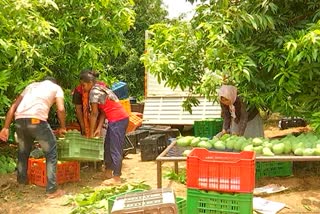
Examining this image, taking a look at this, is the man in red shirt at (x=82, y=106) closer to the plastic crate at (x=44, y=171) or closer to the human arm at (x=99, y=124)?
the human arm at (x=99, y=124)

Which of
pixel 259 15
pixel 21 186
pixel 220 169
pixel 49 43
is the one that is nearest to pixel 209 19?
pixel 259 15

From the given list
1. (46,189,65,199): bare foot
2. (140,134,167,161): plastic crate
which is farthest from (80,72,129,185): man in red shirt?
(140,134,167,161): plastic crate

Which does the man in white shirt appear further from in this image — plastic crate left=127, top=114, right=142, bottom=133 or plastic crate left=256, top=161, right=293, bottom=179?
plastic crate left=127, top=114, right=142, bottom=133

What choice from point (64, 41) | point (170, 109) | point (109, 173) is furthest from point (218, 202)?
point (170, 109)

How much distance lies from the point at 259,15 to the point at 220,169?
277 centimetres

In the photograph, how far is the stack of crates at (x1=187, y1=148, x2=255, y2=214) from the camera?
355 centimetres

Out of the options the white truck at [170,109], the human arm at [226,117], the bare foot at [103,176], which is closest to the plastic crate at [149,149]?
the bare foot at [103,176]

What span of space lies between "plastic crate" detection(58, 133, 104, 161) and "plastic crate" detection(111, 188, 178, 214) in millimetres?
2597

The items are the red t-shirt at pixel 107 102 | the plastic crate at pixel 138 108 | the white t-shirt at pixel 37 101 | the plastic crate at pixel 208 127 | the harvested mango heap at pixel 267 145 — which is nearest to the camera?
the harvested mango heap at pixel 267 145

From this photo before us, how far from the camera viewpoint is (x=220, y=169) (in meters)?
3.62

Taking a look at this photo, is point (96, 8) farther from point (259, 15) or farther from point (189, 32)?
point (259, 15)

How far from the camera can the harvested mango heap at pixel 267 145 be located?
4.79 meters

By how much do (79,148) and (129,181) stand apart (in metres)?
1.00

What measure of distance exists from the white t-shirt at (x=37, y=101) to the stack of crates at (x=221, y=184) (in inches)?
96.4
